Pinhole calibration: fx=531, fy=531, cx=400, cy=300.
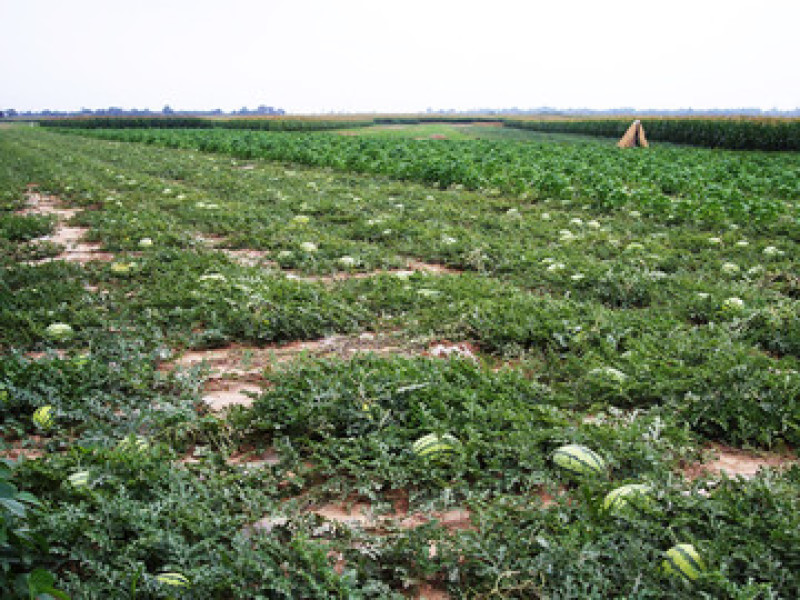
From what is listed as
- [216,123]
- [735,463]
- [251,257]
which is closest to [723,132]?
[251,257]

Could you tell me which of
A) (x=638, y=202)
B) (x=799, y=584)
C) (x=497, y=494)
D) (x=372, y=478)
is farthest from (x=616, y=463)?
(x=638, y=202)

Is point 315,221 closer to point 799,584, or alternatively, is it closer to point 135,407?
point 135,407

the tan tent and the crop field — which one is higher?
the tan tent

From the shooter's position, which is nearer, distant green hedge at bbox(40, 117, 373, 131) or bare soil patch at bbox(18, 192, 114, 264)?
bare soil patch at bbox(18, 192, 114, 264)

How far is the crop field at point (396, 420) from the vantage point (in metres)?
1.96

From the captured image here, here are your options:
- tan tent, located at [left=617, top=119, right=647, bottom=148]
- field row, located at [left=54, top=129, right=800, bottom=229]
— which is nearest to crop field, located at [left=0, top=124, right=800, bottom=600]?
field row, located at [left=54, top=129, right=800, bottom=229]

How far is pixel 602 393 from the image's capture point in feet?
10.8

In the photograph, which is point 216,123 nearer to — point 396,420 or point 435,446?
point 396,420

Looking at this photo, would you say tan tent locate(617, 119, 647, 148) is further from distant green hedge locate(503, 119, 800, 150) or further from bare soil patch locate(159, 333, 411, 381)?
bare soil patch locate(159, 333, 411, 381)

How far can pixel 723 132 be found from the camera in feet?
119

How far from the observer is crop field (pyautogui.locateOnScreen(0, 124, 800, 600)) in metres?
1.96

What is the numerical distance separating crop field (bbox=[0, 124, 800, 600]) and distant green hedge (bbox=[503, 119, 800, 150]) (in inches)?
1304

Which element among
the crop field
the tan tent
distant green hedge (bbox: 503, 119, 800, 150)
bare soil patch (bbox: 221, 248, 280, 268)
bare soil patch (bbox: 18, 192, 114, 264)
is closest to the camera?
the crop field

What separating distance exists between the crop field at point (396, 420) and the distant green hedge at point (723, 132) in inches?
1304
